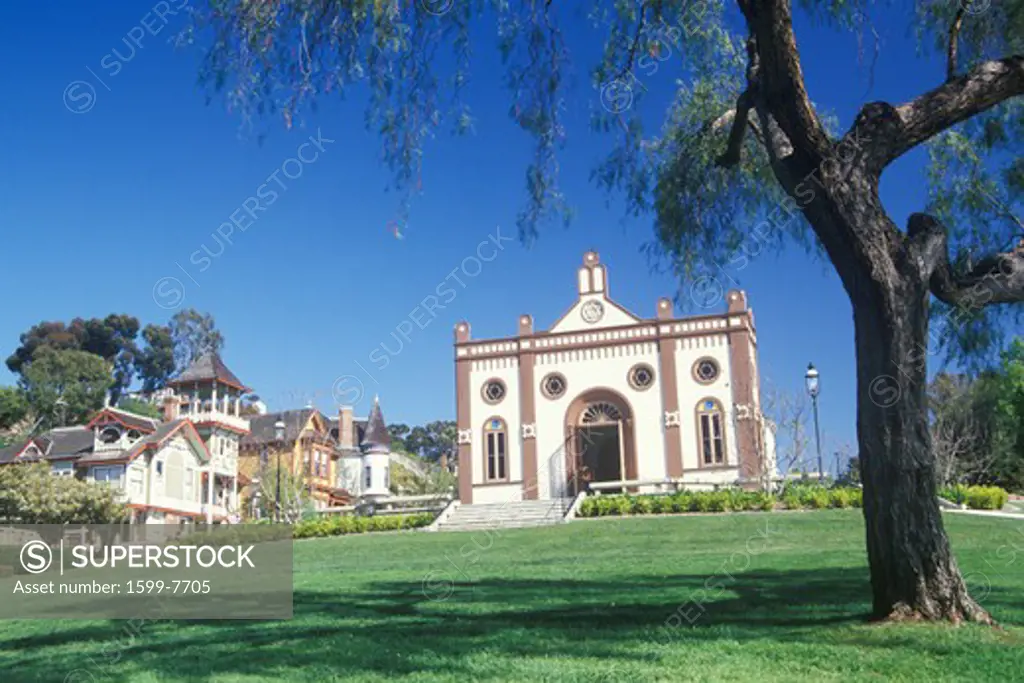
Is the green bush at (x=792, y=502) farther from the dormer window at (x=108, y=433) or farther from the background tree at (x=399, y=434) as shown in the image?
the background tree at (x=399, y=434)

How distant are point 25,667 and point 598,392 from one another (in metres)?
29.3

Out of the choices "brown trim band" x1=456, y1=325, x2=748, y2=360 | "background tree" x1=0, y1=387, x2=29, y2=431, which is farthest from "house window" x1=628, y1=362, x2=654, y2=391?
"background tree" x1=0, y1=387, x2=29, y2=431

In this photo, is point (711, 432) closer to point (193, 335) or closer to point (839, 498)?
point (839, 498)

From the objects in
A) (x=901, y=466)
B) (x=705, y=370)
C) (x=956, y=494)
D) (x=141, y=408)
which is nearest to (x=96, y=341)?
(x=141, y=408)

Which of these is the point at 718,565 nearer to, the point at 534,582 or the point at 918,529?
the point at 534,582

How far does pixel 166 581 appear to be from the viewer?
44.4 ft

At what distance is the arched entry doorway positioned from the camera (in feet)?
114

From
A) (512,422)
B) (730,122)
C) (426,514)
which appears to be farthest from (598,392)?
(730,122)

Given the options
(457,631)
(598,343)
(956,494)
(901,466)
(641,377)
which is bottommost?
(457,631)

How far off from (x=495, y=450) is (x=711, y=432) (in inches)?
324

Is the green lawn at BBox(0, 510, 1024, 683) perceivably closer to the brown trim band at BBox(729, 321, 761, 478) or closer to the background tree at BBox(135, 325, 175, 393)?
the brown trim band at BBox(729, 321, 761, 478)

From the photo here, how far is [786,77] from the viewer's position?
23.8 ft

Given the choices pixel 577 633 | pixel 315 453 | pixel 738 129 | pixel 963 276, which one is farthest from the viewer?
pixel 315 453

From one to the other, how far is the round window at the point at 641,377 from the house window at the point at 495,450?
17.5 ft
